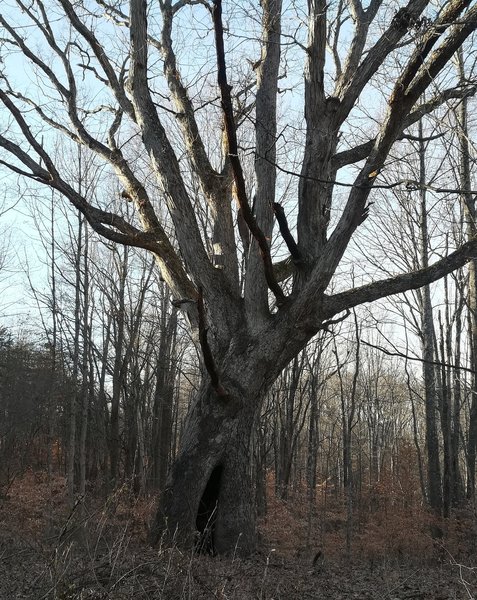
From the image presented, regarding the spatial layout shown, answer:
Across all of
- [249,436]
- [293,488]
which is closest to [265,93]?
[249,436]

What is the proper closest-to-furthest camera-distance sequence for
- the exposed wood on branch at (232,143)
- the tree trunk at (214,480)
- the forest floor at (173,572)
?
the forest floor at (173,572) < the exposed wood on branch at (232,143) < the tree trunk at (214,480)

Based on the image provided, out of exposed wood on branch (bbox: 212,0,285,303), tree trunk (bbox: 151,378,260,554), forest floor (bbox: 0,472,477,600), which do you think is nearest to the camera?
forest floor (bbox: 0,472,477,600)

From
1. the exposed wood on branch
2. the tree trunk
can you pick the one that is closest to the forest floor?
the tree trunk

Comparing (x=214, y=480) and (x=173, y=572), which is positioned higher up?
(x=214, y=480)

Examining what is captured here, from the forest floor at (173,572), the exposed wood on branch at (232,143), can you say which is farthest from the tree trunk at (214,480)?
the exposed wood on branch at (232,143)

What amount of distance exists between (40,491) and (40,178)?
14.8 meters

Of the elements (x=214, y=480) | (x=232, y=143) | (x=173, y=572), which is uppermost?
(x=232, y=143)

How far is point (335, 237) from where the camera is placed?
6.88 meters

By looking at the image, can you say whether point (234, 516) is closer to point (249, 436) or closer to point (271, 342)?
point (249, 436)

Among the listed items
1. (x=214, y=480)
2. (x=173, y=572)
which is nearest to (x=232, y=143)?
(x=214, y=480)

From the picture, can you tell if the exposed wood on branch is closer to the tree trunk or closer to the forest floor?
the tree trunk

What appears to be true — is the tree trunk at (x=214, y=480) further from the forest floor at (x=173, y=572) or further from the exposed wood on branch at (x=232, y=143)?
the exposed wood on branch at (x=232, y=143)

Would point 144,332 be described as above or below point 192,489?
above

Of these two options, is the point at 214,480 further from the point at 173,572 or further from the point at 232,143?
the point at 232,143
